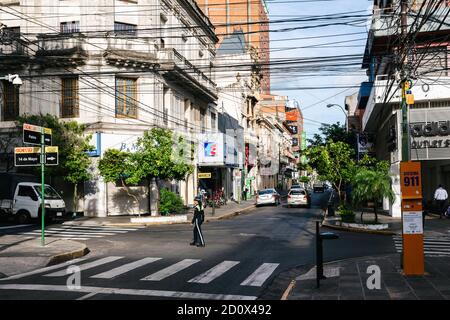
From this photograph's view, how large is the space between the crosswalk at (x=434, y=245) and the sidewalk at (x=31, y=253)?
993 centimetres

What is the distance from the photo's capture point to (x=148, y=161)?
26.7 metres

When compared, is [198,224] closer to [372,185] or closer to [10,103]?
[372,185]

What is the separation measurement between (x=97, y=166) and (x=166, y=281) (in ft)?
65.8

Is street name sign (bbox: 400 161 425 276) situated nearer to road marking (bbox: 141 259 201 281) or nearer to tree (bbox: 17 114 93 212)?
road marking (bbox: 141 259 201 281)

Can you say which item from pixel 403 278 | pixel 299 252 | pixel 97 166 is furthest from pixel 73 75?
pixel 403 278

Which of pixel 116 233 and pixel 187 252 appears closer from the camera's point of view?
pixel 187 252

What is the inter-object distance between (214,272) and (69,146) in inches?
755

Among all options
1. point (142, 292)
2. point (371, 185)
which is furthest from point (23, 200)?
point (142, 292)

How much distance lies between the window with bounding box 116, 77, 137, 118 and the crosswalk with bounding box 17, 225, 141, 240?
9.10 meters

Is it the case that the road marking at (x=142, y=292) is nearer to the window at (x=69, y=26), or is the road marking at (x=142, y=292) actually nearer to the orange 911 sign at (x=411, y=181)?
the orange 911 sign at (x=411, y=181)

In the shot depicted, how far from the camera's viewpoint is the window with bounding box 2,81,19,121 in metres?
32.2

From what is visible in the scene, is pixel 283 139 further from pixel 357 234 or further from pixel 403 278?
pixel 403 278

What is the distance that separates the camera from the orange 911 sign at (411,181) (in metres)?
11.1

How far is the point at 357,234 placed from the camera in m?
20.9
